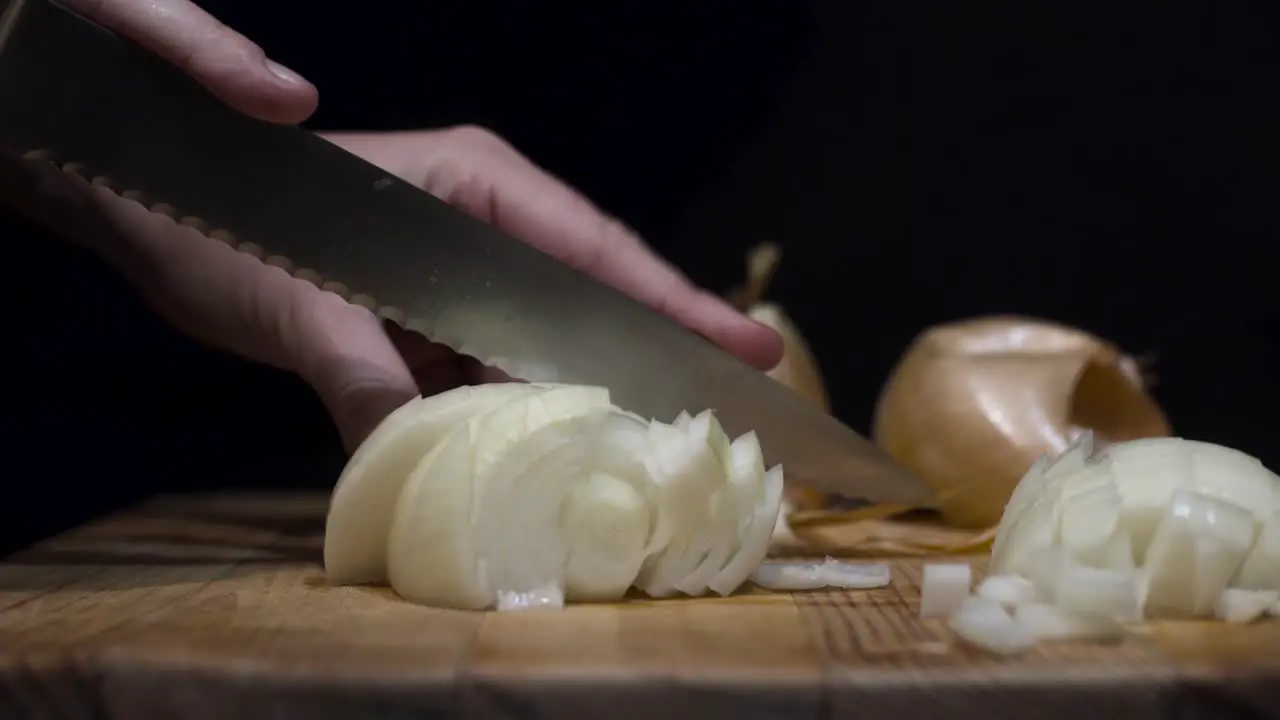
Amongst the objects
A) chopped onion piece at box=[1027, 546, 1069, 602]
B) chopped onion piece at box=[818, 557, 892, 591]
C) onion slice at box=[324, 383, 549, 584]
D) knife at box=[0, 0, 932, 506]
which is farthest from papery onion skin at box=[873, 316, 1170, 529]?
onion slice at box=[324, 383, 549, 584]

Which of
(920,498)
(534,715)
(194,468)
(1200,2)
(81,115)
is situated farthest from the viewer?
(1200,2)

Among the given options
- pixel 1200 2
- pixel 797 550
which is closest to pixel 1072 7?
pixel 1200 2

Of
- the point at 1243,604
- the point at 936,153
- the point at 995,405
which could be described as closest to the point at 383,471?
the point at 1243,604

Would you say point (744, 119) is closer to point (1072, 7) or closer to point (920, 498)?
point (1072, 7)

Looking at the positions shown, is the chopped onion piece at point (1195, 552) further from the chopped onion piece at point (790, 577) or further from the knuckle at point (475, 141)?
the knuckle at point (475, 141)

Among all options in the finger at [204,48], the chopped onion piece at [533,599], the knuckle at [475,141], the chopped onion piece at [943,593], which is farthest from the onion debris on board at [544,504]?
the knuckle at [475,141]

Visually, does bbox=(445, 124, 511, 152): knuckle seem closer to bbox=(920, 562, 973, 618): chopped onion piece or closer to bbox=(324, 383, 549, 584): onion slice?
bbox=(324, 383, 549, 584): onion slice

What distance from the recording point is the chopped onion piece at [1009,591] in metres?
0.85

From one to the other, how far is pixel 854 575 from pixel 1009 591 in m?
0.18

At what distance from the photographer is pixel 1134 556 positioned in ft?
2.92

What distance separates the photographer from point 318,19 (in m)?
1.80

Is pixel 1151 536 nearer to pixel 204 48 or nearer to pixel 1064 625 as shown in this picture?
pixel 1064 625

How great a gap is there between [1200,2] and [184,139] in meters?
1.60

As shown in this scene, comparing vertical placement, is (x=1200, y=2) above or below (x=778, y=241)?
above
